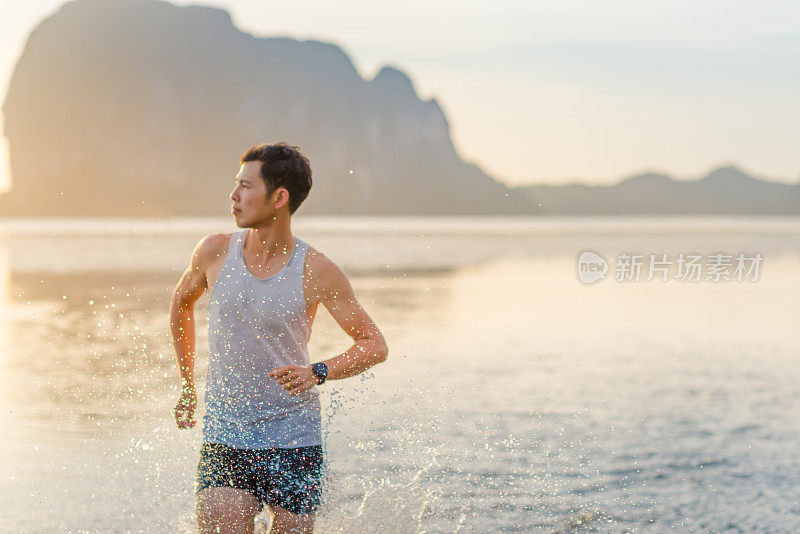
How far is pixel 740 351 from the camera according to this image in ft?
46.5

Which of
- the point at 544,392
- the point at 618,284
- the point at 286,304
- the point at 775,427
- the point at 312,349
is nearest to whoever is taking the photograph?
the point at 286,304

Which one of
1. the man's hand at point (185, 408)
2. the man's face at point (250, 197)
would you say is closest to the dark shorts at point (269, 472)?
the man's hand at point (185, 408)

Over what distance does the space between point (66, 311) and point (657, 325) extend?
11.2 m

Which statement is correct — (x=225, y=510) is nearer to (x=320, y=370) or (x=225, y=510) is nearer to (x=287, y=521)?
(x=287, y=521)

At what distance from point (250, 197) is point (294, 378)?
2.44 ft

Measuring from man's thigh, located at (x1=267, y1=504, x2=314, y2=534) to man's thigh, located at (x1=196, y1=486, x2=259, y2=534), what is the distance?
0.11 meters

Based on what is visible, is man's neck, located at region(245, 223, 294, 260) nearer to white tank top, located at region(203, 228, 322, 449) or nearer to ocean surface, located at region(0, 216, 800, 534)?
white tank top, located at region(203, 228, 322, 449)

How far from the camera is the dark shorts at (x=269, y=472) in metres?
3.69

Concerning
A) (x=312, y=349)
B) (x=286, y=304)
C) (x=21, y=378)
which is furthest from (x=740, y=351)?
(x=286, y=304)

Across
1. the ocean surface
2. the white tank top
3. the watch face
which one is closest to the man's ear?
the white tank top

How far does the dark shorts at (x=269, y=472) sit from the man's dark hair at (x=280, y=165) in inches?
40.0

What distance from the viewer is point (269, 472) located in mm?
3695

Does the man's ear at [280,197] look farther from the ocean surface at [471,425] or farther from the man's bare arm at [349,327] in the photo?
the ocean surface at [471,425]

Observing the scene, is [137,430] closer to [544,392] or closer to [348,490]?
[348,490]
